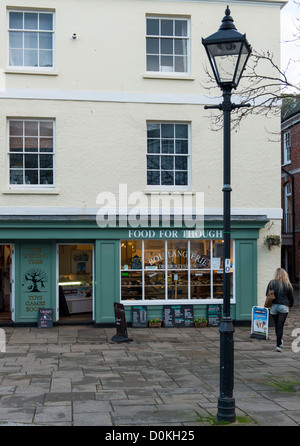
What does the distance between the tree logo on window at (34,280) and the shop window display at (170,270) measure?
2.25m

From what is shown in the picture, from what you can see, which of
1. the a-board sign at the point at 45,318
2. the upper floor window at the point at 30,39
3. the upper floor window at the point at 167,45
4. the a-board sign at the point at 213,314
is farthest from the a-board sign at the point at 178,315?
the upper floor window at the point at 30,39

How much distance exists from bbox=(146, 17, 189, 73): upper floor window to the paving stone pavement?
7617 millimetres

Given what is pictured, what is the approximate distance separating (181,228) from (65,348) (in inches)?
200

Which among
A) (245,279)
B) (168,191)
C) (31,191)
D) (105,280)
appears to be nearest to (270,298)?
(245,279)

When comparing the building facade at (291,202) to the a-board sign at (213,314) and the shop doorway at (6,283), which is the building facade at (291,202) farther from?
the shop doorway at (6,283)

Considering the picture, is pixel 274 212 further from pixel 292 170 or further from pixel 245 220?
pixel 292 170

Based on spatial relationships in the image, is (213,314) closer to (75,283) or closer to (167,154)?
(75,283)

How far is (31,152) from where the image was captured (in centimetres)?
1587

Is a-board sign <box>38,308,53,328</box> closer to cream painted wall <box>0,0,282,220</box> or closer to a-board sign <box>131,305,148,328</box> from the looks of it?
a-board sign <box>131,305,148,328</box>

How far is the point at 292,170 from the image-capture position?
107 feet

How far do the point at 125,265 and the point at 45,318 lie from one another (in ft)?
8.75

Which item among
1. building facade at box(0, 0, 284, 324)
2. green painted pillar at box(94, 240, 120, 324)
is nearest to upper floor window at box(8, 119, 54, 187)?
building facade at box(0, 0, 284, 324)

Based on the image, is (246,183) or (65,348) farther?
(246,183)
